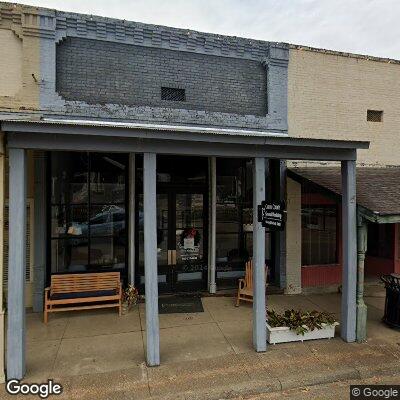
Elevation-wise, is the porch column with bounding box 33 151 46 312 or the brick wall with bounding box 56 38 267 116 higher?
the brick wall with bounding box 56 38 267 116

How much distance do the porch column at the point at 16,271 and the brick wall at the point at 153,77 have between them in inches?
125

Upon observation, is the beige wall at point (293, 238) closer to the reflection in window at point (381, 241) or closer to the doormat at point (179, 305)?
the doormat at point (179, 305)

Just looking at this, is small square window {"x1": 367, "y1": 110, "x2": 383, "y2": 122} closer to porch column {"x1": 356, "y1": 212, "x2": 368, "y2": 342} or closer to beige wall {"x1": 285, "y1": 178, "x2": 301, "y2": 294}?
beige wall {"x1": 285, "y1": 178, "x2": 301, "y2": 294}

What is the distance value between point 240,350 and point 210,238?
3243 millimetres

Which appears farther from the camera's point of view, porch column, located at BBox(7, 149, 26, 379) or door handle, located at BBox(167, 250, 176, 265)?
door handle, located at BBox(167, 250, 176, 265)

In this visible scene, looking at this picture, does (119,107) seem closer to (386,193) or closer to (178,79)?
(178,79)

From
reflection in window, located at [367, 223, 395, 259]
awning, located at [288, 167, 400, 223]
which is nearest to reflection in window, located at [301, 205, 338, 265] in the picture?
awning, located at [288, 167, 400, 223]

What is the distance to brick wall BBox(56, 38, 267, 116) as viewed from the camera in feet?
24.0

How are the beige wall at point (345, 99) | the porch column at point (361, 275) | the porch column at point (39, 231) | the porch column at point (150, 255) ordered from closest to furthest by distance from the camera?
the porch column at point (150, 255) < the porch column at point (361, 275) < the porch column at point (39, 231) < the beige wall at point (345, 99)

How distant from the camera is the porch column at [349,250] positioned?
5.83 metres

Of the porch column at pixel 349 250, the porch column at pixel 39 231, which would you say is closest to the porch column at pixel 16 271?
the porch column at pixel 39 231

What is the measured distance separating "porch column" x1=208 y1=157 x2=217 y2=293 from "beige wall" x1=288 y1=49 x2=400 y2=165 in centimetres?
222

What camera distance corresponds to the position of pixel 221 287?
27.9 ft

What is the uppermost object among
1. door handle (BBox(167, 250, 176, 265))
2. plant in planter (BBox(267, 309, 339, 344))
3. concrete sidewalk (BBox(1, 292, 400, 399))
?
door handle (BBox(167, 250, 176, 265))
